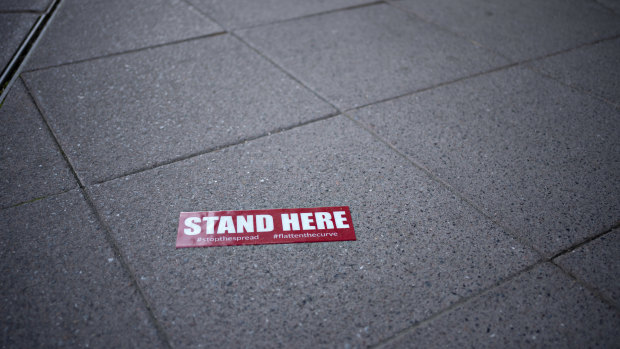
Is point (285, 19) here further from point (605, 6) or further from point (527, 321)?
point (605, 6)

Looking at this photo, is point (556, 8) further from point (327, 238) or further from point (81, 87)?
point (81, 87)

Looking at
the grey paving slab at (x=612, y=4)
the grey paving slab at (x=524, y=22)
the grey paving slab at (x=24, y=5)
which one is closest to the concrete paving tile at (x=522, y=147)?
the grey paving slab at (x=524, y=22)

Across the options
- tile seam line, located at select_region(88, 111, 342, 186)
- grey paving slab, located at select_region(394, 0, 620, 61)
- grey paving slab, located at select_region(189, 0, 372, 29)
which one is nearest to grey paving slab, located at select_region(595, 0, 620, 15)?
grey paving slab, located at select_region(394, 0, 620, 61)

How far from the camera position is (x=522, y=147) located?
297cm

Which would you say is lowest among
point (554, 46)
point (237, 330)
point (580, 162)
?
point (237, 330)

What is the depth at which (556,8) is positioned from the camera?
5.30 meters

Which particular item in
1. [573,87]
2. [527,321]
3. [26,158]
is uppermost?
[573,87]

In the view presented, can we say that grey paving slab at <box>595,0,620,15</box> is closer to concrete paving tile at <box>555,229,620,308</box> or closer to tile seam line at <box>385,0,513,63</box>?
tile seam line at <box>385,0,513,63</box>

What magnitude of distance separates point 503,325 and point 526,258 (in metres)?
0.48

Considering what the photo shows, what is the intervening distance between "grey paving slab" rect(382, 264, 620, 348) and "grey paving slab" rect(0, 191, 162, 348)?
126 cm

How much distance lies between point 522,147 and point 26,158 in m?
3.50

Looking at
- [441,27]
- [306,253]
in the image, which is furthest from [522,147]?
[441,27]

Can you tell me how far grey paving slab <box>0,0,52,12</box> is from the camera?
14.5 feet

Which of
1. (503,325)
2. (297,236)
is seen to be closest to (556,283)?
(503,325)
